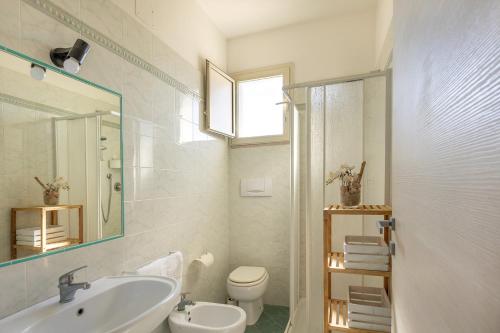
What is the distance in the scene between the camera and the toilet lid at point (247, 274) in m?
2.32

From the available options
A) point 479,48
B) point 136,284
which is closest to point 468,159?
point 479,48

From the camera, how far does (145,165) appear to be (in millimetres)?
1726

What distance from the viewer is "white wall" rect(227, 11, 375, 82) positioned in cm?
249

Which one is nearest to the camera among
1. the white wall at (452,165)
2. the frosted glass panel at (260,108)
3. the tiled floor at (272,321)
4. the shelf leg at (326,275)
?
the white wall at (452,165)

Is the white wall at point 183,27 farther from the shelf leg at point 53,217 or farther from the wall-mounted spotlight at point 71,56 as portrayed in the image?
the shelf leg at point 53,217

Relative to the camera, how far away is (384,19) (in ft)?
6.43

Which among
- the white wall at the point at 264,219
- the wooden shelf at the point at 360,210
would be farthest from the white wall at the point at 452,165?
the white wall at the point at 264,219

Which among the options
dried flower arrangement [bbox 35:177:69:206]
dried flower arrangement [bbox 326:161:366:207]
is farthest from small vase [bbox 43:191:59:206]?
dried flower arrangement [bbox 326:161:366:207]

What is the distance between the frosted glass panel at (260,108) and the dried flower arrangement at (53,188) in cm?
190

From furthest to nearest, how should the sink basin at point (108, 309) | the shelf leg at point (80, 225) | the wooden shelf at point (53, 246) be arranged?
the shelf leg at point (80, 225)
the wooden shelf at point (53, 246)
the sink basin at point (108, 309)

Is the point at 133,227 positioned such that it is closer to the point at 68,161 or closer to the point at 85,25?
the point at 68,161

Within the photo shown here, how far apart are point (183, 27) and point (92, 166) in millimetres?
1416

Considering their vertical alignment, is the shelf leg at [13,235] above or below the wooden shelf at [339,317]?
above

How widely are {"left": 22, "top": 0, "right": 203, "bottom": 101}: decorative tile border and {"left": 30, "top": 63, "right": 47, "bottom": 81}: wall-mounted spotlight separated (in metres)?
0.26
